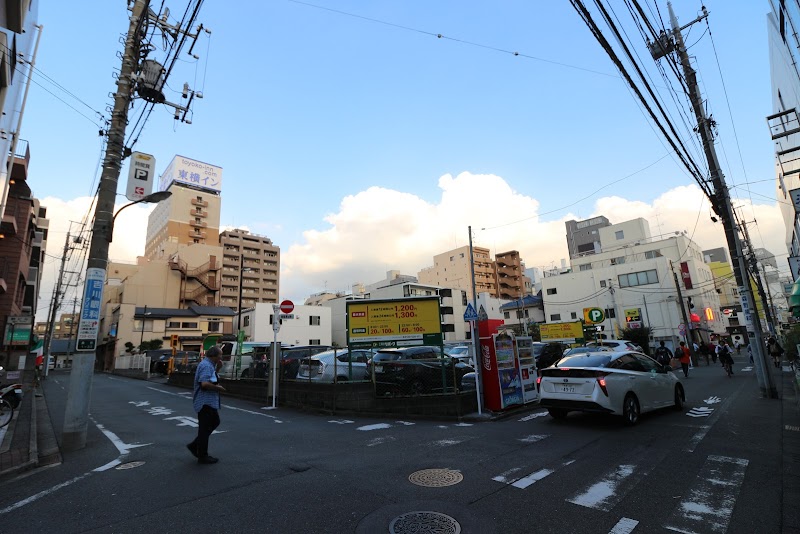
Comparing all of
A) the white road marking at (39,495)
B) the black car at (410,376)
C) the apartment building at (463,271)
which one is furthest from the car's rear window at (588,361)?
the apartment building at (463,271)

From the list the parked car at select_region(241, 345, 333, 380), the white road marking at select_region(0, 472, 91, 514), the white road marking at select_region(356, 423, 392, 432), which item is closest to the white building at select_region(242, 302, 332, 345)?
the parked car at select_region(241, 345, 333, 380)

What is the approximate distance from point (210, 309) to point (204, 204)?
30821 mm

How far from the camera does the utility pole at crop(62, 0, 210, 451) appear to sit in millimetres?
7434

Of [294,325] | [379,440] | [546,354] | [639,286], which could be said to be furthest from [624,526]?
[294,325]

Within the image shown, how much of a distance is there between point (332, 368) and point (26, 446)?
695 centimetres

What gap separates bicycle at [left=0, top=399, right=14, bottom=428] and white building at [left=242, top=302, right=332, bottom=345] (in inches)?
1663

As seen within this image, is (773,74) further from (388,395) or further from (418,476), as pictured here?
(418,476)

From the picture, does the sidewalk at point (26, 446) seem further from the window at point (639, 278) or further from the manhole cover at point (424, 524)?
the window at point (639, 278)

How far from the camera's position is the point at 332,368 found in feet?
40.2

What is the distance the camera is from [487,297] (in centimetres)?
6781

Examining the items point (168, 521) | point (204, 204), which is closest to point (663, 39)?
point (168, 521)

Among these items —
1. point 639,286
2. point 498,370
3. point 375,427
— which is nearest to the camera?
point 375,427

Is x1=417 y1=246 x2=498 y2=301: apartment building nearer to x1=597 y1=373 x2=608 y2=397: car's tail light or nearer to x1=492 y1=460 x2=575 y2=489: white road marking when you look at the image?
x1=597 y1=373 x2=608 y2=397: car's tail light

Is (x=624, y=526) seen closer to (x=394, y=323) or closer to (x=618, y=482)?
(x=618, y=482)
